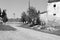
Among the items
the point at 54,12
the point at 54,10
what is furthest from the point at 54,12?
the point at 54,10

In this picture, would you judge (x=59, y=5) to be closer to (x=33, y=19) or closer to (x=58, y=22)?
(x=58, y=22)

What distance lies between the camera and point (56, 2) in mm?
30828

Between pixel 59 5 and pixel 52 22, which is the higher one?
pixel 59 5

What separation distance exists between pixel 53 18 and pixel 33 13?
47.4ft

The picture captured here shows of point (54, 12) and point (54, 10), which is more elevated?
point (54, 10)

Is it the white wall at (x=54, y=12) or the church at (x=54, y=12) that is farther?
the church at (x=54, y=12)

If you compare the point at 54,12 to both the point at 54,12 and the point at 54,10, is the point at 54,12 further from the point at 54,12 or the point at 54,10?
the point at 54,10

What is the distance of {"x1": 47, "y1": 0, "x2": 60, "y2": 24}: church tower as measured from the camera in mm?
30319

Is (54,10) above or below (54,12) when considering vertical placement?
above

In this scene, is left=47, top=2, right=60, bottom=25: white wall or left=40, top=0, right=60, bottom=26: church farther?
left=40, top=0, right=60, bottom=26: church

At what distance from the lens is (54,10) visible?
3117 cm

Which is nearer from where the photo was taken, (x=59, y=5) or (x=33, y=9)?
(x=59, y=5)

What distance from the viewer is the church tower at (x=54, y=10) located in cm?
3032

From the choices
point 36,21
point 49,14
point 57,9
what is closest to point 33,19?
point 36,21
